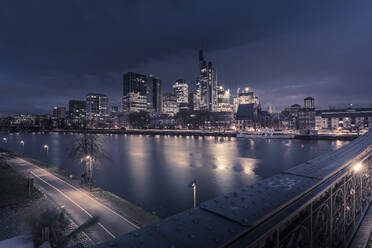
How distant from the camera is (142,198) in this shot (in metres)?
25.4

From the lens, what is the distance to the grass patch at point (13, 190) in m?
19.3

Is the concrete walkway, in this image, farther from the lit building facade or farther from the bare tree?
the lit building facade

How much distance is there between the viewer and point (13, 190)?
71.3 ft

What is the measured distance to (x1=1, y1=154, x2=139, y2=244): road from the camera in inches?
523

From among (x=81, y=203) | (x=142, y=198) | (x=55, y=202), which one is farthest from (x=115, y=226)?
(x=142, y=198)

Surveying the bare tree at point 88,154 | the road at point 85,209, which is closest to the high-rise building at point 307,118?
the bare tree at point 88,154

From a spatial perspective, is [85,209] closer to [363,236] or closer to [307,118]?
[363,236]

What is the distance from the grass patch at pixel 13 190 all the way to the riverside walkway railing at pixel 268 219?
75.7 feet

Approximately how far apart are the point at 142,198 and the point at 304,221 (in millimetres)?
24057

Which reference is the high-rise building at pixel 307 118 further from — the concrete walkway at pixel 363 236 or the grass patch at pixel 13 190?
the grass patch at pixel 13 190

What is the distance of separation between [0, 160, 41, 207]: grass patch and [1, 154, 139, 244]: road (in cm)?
123

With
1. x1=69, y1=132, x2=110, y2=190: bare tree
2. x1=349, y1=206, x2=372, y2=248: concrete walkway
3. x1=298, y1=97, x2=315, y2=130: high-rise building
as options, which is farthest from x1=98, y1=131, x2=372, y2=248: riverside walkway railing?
x1=298, y1=97, x2=315, y2=130: high-rise building

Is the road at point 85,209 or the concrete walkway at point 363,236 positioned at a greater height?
the concrete walkway at point 363,236

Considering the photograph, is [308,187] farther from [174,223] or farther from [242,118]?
[242,118]
